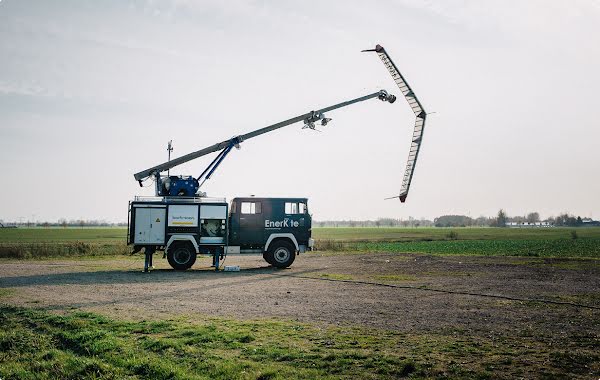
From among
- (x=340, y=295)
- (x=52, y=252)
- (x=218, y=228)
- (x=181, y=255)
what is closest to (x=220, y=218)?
(x=218, y=228)

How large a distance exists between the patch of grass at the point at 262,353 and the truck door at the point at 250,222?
526 inches

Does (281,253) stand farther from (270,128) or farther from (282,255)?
(270,128)

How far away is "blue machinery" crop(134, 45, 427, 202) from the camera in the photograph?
21.4 m

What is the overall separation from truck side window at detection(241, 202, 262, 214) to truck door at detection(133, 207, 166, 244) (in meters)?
3.81

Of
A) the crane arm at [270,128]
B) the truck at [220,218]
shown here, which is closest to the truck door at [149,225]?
the truck at [220,218]

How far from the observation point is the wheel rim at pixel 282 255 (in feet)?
80.4

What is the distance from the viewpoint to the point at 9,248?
33375 millimetres

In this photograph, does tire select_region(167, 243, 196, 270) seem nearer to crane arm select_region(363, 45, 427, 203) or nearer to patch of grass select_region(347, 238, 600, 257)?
crane arm select_region(363, 45, 427, 203)

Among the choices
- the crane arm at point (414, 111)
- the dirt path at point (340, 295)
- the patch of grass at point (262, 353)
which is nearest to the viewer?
the patch of grass at point (262, 353)

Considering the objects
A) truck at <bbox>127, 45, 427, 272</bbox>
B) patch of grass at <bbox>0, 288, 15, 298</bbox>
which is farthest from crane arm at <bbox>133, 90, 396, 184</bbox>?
patch of grass at <bbox>0, 288, 15, 298</bbox>

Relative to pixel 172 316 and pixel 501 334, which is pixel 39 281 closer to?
pixel 172 316

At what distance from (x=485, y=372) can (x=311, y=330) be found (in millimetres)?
3739

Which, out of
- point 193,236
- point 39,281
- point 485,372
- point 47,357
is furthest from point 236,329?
point 193,236

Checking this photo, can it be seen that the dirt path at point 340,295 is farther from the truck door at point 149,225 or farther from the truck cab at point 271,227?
the truck door at point 149,225
